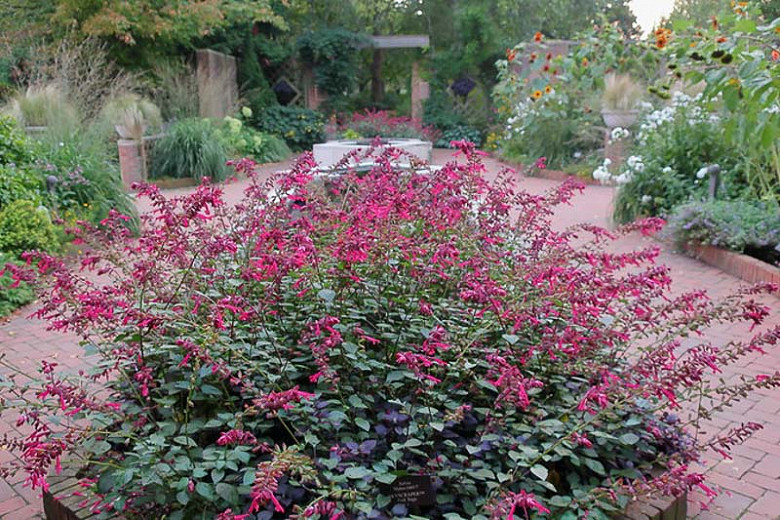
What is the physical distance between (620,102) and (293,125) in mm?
7801

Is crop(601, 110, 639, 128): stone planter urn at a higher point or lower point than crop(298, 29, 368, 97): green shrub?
lower

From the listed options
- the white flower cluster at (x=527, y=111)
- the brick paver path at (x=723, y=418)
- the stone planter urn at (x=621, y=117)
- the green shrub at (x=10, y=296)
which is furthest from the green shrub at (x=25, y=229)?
the white flower cluster at (x=527, y=111)

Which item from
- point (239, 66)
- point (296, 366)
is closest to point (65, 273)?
point (296, 366)

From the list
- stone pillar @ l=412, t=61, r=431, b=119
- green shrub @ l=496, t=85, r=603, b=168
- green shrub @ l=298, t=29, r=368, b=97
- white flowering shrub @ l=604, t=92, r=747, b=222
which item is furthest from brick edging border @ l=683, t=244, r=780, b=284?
stone pillar @ l=412, t=61, r=431, b=119

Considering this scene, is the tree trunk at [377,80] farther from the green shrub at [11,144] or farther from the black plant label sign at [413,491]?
the black plant label sign at [413,491]

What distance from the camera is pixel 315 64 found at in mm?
17594

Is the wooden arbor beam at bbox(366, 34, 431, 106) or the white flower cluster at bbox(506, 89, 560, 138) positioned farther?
the wooden arbor beam at bbox(366, 34, 431, 106)

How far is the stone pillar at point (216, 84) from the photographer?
41.7 ft

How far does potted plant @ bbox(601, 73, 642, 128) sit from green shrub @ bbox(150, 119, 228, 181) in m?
5.79

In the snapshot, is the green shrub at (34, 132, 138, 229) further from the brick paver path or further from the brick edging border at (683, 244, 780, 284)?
the brick edging border at (683, 244, 780, 284)

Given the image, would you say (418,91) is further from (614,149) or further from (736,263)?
(736,263)

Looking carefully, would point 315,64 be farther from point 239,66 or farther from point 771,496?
point 771,496

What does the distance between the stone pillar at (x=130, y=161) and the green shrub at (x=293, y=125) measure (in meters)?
5.80

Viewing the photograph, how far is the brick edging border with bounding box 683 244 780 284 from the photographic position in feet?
16.0
